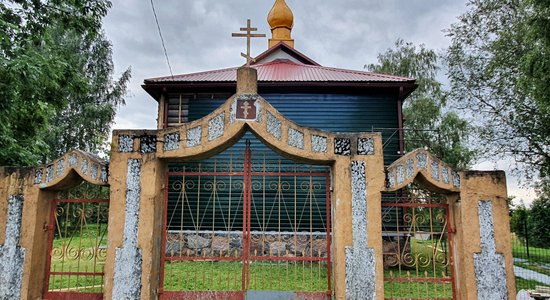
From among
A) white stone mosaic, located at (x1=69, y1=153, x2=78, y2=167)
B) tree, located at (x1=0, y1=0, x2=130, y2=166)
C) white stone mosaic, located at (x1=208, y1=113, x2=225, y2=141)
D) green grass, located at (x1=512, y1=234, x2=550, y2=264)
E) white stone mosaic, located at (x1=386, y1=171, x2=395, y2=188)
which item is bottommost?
green grass, located at (x1=512, y1=234, x2=550, y2=264)

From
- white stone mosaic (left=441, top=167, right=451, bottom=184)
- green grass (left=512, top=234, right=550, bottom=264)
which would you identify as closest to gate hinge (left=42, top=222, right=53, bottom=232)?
white stone mosaic (left=441, top=167, right=451, bottom=184)

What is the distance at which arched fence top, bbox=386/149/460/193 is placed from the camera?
186 inches

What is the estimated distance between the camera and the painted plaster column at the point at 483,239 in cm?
456

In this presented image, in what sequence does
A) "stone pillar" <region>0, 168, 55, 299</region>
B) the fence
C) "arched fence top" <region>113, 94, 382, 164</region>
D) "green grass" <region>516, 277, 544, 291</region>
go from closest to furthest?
"stone pillar" <region>0, 168, 55, 299</region>
"arched fence top" <region>113, 94, 382, 164</region>
"green grass" <region>516, 277, 544, 291</region>
the fence

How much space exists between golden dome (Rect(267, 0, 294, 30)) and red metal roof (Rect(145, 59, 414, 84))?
4474 mm

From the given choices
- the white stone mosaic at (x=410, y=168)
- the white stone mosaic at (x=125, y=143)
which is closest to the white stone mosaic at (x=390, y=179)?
the white stone mosaic at (x=410, y=168)

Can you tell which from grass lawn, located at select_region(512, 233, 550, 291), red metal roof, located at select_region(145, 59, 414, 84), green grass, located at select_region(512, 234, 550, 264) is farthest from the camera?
green grass, located at select_region(512, 234, 550, 264)

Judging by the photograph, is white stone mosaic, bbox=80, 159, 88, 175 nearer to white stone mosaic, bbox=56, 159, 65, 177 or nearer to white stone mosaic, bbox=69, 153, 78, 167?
white stone mosaic, bbox=69, 153, 78, 167

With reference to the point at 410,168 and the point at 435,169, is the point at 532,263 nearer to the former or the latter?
the point at 435,169

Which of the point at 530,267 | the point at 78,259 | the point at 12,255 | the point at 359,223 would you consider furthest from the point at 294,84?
the point at 530,267

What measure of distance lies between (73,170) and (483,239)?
5093 mm

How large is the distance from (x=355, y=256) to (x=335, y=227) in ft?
1.35

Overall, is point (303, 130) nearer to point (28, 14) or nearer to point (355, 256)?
point (355, 256)

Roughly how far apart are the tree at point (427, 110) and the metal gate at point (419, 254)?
30.9 ft
